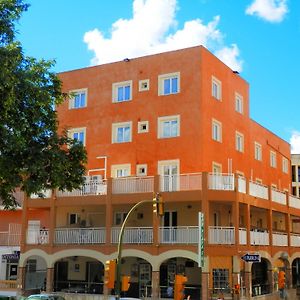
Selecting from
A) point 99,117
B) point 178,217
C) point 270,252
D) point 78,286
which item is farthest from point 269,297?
point 99,117

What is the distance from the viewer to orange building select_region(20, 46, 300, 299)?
3206cm

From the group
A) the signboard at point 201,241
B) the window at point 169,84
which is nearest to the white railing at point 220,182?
the signboard at point 201,241

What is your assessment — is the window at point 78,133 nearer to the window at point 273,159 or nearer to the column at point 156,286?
the column at point 156,286

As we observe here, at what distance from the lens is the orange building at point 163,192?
32.1 meters

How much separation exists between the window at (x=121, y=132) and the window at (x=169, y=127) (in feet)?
7.62

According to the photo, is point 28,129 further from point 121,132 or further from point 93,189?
point 121,132

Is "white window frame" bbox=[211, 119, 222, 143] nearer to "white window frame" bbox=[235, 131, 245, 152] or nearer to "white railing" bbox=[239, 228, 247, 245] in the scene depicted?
"white window frame" bbox=[235, 131, 245, 152]

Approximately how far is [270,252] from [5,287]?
699 inches

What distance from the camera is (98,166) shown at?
38.7 m

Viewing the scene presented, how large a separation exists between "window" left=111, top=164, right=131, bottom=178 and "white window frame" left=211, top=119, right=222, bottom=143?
600 centimetres

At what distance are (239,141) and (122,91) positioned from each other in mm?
9420

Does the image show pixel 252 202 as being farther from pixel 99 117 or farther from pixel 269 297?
pixel 99 117

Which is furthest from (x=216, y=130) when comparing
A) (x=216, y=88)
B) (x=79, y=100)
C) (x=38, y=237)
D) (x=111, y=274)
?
(x=111, y=274)

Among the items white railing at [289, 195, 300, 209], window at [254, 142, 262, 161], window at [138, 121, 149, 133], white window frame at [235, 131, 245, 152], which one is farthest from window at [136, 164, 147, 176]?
white railing at [289, 195, 300, 209]
